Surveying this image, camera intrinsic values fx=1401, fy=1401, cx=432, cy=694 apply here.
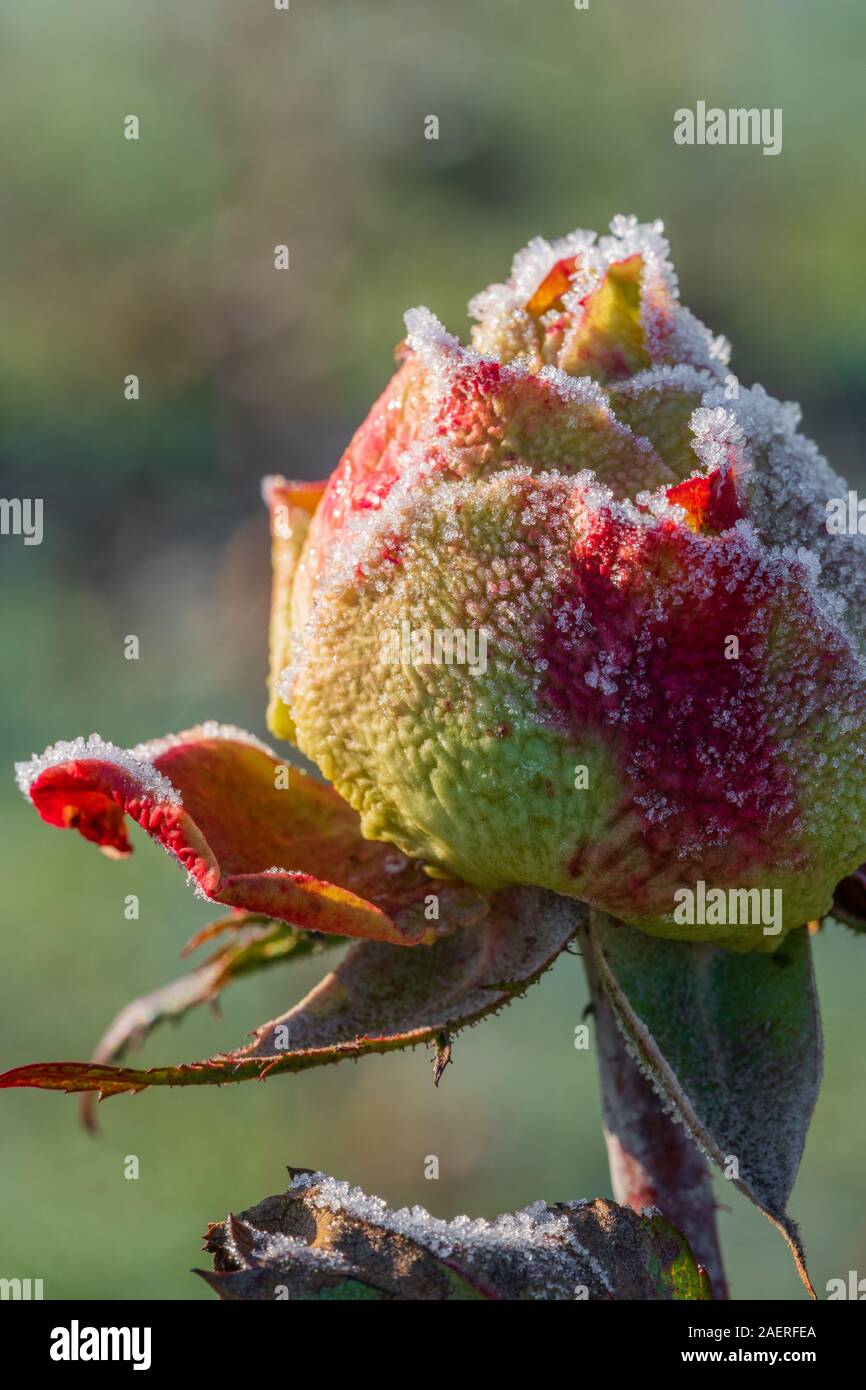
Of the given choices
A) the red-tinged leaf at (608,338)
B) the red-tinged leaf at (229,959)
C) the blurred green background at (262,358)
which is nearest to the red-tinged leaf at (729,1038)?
the red-tinged leaf at (229,959)

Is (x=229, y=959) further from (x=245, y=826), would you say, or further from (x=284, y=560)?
(x=284, y=560)

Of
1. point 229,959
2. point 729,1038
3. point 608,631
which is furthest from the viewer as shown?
point 229,959

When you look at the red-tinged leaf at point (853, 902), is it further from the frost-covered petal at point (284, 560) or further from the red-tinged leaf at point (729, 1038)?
the frost-covered petal at point (284, 560)

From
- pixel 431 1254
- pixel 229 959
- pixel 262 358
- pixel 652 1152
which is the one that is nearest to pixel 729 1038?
pixel 652 1152

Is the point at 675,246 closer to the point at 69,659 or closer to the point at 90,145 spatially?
the point at 90,145

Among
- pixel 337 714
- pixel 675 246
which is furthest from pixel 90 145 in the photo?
pixel 337 714

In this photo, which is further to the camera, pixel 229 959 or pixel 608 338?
pixel 229 959
